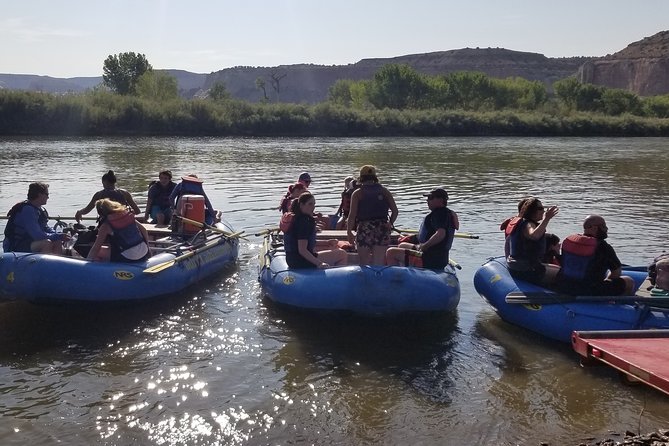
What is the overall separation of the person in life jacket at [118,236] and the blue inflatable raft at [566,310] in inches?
152

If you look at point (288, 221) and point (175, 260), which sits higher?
point (288, 221)

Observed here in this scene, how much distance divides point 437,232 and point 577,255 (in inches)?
55.3

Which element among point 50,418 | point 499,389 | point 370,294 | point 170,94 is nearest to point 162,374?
point 50,418

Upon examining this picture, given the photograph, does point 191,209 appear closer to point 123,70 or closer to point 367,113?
point 367,113

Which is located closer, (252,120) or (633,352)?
(633,352)

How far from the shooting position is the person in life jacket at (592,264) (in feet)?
21.0

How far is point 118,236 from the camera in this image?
7.32 meters

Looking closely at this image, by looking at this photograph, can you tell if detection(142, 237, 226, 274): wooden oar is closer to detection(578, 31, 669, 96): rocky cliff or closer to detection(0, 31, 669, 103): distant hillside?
detection(0, 31, 669, 103): distant hillside

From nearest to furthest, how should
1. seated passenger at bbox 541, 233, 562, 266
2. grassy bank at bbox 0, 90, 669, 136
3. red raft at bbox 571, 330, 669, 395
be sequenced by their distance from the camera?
red raft at bbox 571, 330, 669, 395 < seated passenger at bbox 541, 233, 562, 266 < grassy bank at bbox 0, 90, 669, 136

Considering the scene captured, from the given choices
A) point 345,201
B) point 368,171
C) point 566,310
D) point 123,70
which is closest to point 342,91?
point 123,70

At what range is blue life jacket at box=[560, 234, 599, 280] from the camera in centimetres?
641

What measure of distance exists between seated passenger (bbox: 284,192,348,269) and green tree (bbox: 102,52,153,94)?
212 feet

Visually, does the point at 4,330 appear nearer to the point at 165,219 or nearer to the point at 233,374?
the point at 233,374

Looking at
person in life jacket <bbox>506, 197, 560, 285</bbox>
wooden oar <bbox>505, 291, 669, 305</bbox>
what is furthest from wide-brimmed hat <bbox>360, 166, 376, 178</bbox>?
wooden oar <bbox>505, 291, 669, 305</bbox>
